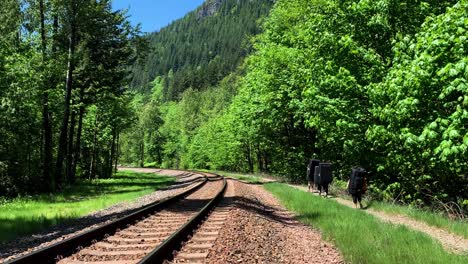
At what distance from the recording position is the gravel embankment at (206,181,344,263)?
8141mm

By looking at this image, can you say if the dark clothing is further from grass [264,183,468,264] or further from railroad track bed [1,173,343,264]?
railroad track bed [1,173,343,264]

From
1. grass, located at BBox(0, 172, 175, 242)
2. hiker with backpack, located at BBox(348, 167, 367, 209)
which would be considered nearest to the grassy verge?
hiker with backpack, located at BBox(348, 167, 367, 209)

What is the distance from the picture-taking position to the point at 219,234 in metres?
10.0

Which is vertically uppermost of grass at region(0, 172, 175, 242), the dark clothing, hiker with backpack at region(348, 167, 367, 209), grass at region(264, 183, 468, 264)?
hiker with backpack at region(348, 167, 367, 209)

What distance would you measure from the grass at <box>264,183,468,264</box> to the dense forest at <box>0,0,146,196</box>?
57.4 ft

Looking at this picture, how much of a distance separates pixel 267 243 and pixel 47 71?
68.2 feet

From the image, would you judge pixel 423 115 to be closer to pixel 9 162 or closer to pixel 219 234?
pixel 219 234

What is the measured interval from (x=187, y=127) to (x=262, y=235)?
11018 centimetres

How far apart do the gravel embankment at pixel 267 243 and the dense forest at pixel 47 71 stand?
15.8 metres

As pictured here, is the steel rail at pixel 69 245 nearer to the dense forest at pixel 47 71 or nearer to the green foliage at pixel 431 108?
the green foliage at pixel 431 108

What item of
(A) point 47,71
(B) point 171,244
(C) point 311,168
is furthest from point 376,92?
(A) point 47,71

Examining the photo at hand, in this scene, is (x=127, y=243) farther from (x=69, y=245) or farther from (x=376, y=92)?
(x=376, y=92)

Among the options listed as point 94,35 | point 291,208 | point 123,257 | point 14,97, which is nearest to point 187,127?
point 94,35

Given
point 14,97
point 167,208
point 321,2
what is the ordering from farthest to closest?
point 321,2, point 14,97, point 167,208
